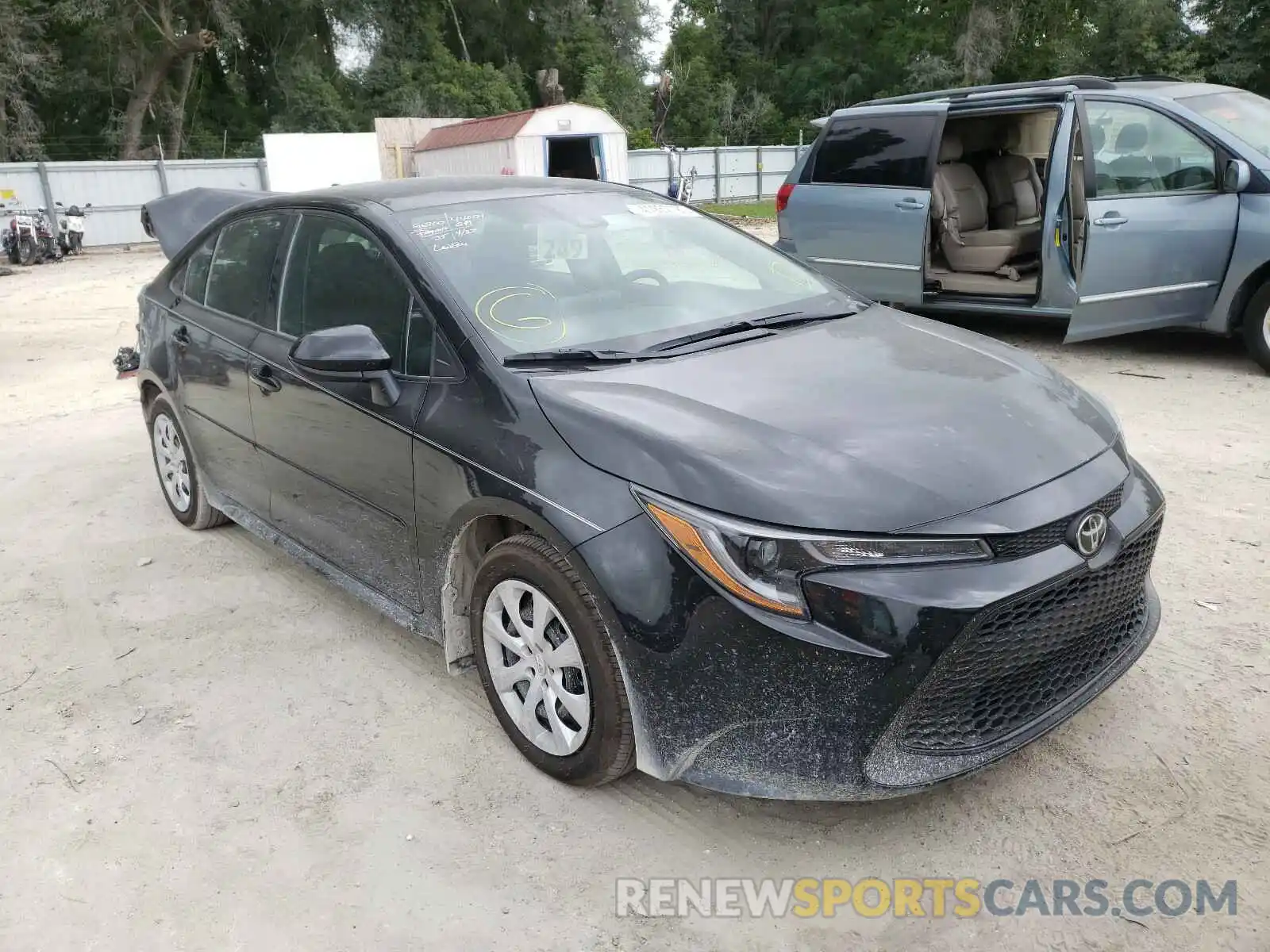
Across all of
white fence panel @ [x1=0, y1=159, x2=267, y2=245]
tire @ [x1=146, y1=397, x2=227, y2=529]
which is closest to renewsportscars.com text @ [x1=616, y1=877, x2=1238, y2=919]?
tire @ [x1=146, y1=397, x2=227, y2=529]

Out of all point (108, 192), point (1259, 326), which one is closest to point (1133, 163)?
point (1259, 326)

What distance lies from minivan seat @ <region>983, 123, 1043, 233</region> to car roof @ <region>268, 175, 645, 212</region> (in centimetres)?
560

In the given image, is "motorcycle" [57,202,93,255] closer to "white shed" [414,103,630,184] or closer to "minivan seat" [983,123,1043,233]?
"white shed" [414,103,630,184]

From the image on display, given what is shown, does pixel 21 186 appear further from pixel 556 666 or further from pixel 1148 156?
pixel 556 666

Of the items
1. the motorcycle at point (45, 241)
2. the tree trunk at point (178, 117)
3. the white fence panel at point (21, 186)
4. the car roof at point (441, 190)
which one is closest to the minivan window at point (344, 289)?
the car roof at point (441, 190)

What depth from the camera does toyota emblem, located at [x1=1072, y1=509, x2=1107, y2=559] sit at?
2422 mm

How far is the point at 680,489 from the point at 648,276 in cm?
131

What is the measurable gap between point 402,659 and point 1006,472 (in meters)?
2.20

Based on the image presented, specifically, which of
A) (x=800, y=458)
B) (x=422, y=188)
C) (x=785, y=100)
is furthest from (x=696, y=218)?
(x=785, y=100)

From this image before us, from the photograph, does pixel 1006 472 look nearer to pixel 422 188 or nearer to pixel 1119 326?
pixel 422 188

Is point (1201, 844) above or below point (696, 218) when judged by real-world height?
below

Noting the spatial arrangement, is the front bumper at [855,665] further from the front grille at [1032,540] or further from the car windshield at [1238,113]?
the car windshield at [1238,113]

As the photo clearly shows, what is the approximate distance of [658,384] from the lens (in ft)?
9.23

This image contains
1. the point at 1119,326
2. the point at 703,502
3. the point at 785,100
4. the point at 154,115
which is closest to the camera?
the point at 703,502
